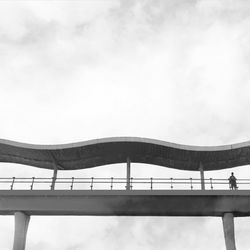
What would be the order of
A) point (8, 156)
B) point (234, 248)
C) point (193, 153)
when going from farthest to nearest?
point (8, 156), point (193, 153), point (234, 248)

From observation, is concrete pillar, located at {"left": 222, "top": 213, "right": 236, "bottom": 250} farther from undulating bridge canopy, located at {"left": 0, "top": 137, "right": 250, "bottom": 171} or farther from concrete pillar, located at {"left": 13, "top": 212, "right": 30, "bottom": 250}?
concrete pillar, located at {"left": 13, "top": 212, "right": 30, "bottom": 250}

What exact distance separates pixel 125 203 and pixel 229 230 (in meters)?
7.45

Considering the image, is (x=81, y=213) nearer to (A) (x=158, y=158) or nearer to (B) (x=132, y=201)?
(B) (x=132, y=201)

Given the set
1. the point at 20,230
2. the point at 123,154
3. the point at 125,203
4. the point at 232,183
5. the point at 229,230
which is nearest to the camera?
the point at 229,230

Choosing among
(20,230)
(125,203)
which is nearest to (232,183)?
(125,203)

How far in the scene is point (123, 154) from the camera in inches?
1199

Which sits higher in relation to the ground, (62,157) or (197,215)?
(62,157)

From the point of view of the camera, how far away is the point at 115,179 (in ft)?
90.0

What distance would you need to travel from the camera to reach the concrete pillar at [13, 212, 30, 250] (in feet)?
87.1

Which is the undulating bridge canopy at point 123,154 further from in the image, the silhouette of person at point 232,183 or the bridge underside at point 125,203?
the bridge underside at point 125,203

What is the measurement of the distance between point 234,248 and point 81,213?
1096 cm

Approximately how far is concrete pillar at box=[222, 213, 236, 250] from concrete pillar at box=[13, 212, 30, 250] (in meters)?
14.2

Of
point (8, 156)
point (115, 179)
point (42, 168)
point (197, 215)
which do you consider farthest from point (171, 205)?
point (8, 156)

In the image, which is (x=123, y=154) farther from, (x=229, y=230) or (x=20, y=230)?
(x=229, y=230)
